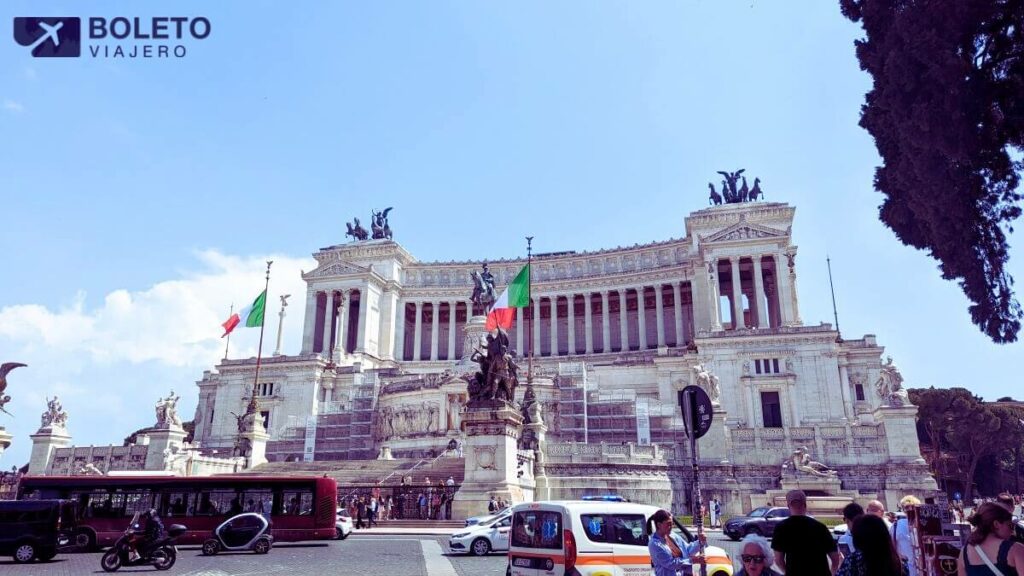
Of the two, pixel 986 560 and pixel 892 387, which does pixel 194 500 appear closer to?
pixel 986 560

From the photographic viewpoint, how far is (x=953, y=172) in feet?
51.8

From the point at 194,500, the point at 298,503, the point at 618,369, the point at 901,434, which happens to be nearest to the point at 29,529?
the point at 194,500

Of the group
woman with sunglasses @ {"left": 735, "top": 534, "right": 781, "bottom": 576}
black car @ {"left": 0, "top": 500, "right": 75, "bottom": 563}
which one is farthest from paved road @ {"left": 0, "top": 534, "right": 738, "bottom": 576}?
woman with sunglasses @ {"left": 735, "top": 534, "right": 781, "bottom": 576}

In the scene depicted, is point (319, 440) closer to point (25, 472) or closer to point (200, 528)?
point (25, 472)

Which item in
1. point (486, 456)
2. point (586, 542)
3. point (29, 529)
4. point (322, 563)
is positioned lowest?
point (322, 563)

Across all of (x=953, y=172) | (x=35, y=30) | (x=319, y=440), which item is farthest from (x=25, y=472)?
(x=953, y=172)

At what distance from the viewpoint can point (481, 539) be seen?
20.2 m

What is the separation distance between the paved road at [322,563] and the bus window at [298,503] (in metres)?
1.07

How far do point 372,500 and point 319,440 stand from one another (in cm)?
2776

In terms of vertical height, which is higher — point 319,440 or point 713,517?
point 319,440

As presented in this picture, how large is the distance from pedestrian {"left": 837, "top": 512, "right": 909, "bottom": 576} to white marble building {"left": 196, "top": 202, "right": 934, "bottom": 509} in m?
31.8

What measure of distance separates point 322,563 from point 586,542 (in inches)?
390

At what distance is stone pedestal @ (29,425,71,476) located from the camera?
47.1 metres

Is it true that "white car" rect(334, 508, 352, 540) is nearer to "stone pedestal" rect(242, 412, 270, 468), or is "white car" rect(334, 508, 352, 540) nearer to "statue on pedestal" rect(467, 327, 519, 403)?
"statue on pedestal" rect(467, 327, 519, 403)
